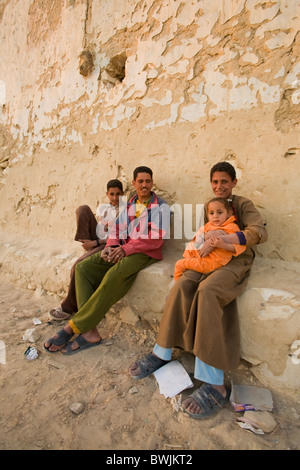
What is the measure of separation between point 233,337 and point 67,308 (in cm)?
148

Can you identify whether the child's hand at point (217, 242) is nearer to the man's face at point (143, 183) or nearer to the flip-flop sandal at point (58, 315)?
the man's face at point (143, 183)

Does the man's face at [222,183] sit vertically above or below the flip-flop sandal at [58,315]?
above

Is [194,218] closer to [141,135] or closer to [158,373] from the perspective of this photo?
[141,135]

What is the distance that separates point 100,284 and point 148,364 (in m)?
0.67

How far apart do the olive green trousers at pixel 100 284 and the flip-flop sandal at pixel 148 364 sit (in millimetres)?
468

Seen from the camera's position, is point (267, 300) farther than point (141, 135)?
No


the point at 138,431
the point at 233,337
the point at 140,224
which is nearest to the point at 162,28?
the point at 140,224

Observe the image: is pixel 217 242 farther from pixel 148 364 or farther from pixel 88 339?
pixel 88 339

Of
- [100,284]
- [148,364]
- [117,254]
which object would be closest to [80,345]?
[100,284]

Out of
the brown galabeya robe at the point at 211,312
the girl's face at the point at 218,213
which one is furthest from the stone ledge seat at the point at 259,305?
the girl's face at the point at 218,213

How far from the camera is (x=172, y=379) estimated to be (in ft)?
5.27

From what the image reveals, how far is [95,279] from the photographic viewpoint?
226 centimetres

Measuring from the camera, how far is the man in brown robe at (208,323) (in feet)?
4.76

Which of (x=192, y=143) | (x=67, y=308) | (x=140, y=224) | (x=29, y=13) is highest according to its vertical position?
(x=29, y=13)
